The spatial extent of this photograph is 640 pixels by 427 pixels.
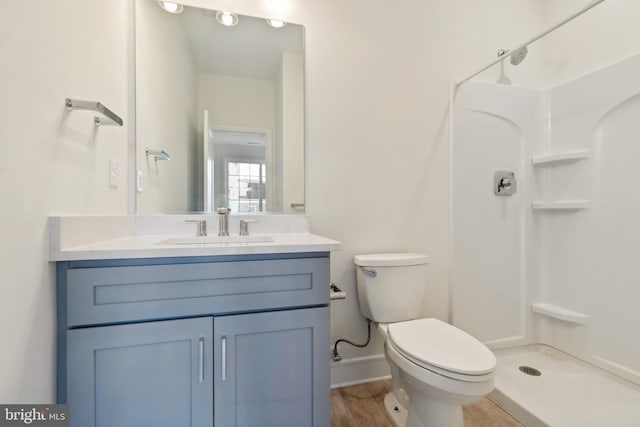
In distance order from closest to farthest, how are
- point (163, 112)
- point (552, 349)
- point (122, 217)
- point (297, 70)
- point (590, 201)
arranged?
point (122, 217)
point (163, 112)
point (297, 70)
point (590, 201)
point (552, 349)

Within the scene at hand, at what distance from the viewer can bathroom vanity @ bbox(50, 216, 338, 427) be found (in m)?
0.83

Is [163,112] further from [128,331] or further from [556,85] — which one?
[556,85]

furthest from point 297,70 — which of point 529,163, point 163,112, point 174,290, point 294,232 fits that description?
point 529,163

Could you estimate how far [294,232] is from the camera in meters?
1.52

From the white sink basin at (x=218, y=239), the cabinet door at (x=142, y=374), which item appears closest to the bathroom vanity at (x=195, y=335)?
the cabinet door at (x=142, y=374)

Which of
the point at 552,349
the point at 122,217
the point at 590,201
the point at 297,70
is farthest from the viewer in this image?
the point at 552,349

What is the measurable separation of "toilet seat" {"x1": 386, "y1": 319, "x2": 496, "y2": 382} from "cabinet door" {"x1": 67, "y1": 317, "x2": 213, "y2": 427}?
2.47ft

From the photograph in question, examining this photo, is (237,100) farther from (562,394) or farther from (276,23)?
(562,394)

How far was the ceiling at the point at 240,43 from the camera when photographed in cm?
147

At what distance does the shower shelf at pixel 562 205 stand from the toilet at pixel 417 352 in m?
1.06

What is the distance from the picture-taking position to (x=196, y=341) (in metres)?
0.91

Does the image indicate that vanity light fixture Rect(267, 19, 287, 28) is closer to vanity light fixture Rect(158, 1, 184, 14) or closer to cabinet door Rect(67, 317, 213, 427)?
vanity light fixture Rect(158, 1, 184, 14)

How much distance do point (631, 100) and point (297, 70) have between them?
6.02 ft

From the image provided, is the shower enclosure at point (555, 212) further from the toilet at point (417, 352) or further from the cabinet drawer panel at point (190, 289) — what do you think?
the cabinet drawer panel at point (190, 289)
